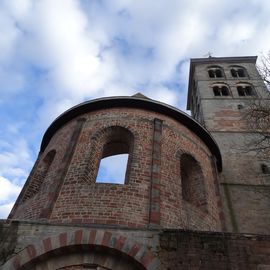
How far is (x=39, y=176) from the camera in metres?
10.4

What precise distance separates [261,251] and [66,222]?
474 centimetres

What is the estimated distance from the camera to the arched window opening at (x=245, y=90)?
2151 cm

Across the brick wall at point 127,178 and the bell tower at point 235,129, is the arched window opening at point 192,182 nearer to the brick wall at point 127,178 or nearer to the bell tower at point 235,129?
the brick wall at point 127,178

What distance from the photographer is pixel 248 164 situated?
47.3ft

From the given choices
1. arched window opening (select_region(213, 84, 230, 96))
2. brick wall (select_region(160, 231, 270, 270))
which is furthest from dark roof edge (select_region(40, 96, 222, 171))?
arched window opening (select_region(213, 84, 230, 96))

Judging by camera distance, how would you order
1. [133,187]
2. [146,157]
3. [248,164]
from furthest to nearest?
[248,164]
[146,157]
[133,187]

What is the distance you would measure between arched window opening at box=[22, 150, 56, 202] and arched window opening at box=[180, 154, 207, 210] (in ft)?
16.1

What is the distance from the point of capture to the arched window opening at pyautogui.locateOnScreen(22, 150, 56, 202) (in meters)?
9.87

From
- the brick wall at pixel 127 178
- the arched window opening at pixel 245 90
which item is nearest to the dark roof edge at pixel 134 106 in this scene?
the brick wall at pixel 127 178

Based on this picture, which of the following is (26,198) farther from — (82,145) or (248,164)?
(248,164)

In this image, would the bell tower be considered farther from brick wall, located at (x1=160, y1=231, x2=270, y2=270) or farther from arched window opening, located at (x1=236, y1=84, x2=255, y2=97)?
brick wall, located at (x1=160, y1=231, x2=270, y2=270)

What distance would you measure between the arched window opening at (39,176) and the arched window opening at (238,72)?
19.0m

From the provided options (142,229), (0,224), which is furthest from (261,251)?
(0,224)

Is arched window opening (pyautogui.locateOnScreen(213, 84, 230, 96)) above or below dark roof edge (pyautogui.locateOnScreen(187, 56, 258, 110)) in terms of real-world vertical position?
below
